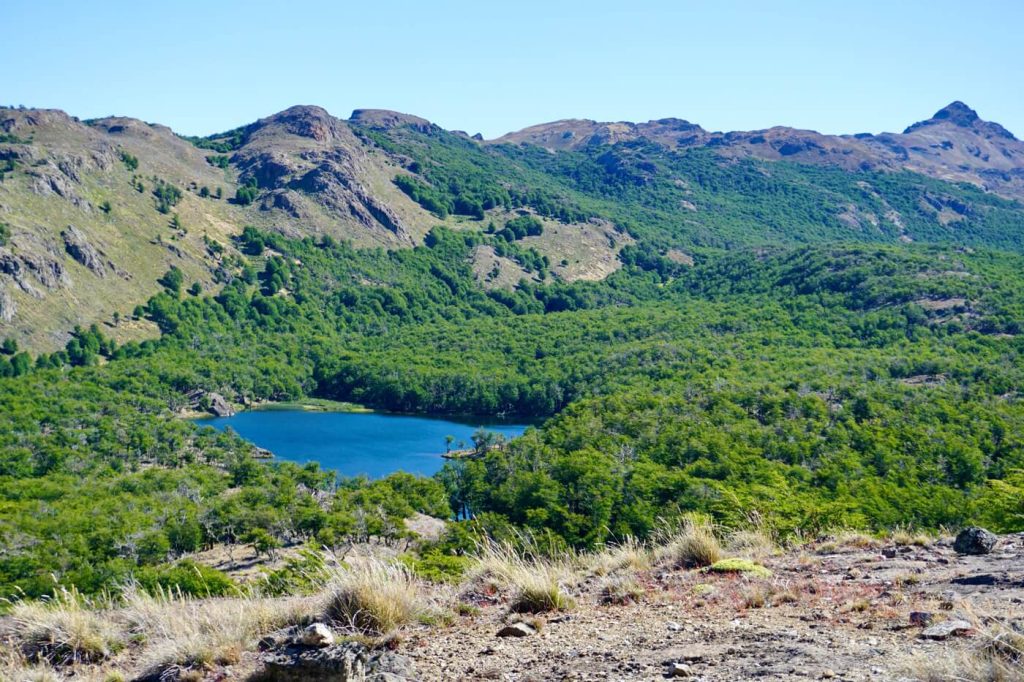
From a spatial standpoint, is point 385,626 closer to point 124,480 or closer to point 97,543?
point 97,543

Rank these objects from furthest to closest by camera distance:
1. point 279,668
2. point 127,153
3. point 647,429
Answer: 1. point 127,153
2. point 647,429
3. point 279,668

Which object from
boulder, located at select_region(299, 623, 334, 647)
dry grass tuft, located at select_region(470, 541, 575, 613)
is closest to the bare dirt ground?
dry grass tuft, located at select_region(470, 541, 575, 613)

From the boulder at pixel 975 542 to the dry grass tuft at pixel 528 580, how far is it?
224 inches

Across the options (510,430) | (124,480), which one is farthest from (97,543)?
(510,430)

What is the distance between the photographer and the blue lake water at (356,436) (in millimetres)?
91631

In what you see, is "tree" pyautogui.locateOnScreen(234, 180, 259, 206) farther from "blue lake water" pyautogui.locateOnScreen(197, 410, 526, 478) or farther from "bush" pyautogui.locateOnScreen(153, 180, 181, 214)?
"blue lake water" pyautogui.locateOnScreen(197, 410, 526, 478)

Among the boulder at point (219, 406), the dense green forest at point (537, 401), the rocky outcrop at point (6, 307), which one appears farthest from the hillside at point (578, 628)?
the rocky outcrop at point (6, 307)

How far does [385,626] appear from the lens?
8.97 meters

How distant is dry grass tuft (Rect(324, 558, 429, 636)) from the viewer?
29.5 ft

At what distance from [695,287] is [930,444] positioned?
140 m

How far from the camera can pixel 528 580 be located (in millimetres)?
9992

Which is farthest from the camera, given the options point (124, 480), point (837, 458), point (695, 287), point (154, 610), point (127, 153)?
point (695, 287)

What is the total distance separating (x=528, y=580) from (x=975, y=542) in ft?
22.5

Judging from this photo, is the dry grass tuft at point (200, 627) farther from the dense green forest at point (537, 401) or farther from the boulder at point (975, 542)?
the boulder at point (975, 542)
